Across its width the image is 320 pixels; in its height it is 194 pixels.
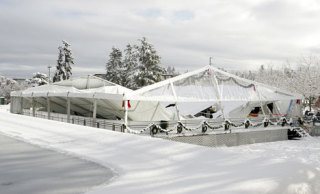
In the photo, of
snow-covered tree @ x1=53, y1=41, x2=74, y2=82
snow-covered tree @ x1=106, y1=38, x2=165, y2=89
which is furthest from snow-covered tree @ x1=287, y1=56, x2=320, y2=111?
snow-covered tree @ x1=53, y1=41, x2=74, y2=82

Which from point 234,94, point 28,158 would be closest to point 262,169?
point 28,158

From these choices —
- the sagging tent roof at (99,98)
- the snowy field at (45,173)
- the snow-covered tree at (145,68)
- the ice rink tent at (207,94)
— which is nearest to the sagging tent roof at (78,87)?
the sagging tent roof at (99,98)

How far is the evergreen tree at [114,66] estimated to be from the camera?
2781 inches

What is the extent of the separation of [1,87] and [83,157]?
10816cm

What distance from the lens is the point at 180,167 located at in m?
8.34

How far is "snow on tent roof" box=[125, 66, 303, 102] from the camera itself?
73.4 feet

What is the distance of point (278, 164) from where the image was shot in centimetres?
834

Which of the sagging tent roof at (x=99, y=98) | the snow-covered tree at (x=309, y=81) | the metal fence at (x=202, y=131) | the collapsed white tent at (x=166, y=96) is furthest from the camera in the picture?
the snow-covered tree at (x=309, y=81)

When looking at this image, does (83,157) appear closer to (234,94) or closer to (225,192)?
(225,192)

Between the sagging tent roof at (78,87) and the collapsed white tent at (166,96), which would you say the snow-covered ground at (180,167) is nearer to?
the collapsed white tent at (166,96)

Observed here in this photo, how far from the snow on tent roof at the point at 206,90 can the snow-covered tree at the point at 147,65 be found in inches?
1156

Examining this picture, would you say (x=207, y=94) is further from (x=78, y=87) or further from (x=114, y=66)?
(x=114, y=66)

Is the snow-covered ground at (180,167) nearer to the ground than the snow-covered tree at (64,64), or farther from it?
nearer to the ground

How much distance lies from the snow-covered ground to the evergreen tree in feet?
190
